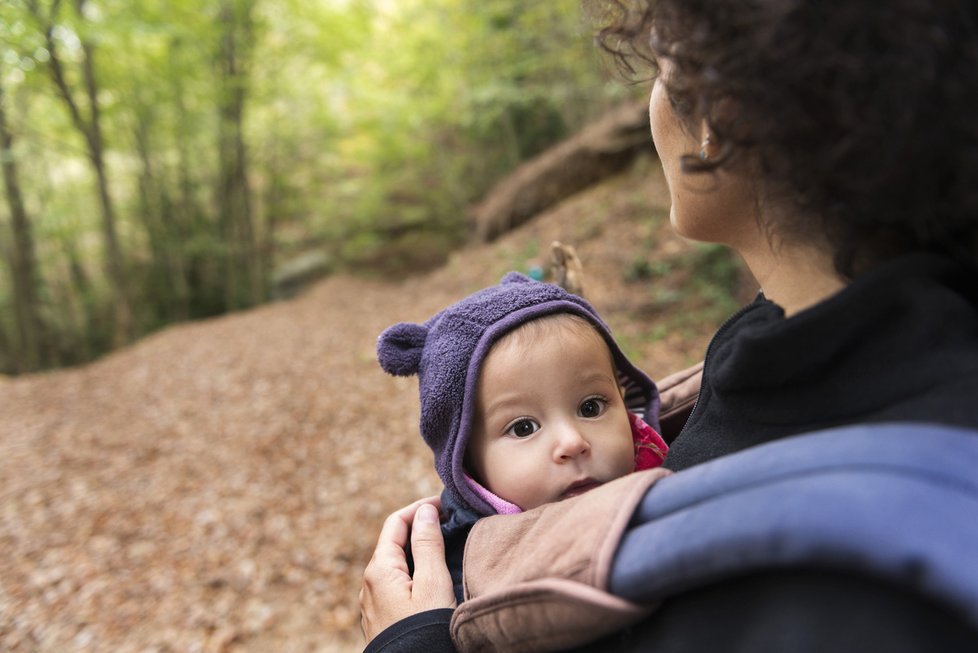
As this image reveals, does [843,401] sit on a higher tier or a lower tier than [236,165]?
higher

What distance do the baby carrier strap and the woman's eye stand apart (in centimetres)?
75

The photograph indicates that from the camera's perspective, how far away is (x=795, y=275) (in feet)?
3.46

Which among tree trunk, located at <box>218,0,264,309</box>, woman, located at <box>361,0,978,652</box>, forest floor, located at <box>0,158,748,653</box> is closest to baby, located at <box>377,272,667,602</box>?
woman, located at <box>361,0,978,652</box>

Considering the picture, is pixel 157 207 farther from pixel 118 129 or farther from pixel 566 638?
pixel 566 638

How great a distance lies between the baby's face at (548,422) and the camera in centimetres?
147

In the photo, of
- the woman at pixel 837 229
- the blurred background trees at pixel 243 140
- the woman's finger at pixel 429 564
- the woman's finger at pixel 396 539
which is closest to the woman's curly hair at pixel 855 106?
the woman at pixel 837 229

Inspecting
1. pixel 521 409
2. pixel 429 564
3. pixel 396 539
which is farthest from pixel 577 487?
pixel 396 539

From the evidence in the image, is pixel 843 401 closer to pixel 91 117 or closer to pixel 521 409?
pixel 521 409

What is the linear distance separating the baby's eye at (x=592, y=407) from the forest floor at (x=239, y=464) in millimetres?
3032

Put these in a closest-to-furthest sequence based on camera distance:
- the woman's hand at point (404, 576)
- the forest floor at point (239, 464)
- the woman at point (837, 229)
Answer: the woman at point (837, 229) → the woman's hand at point (404, 576) → the forest floor at point (239, 464)

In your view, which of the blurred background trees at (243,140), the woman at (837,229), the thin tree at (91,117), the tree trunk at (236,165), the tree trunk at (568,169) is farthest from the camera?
the tree trunk at (236,165)

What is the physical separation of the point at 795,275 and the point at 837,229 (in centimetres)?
14

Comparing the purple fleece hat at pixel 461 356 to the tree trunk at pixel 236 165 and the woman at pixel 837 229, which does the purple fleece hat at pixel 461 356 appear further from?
the tree trunk at pixel 236 165

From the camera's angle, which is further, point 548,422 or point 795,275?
point 548,422
